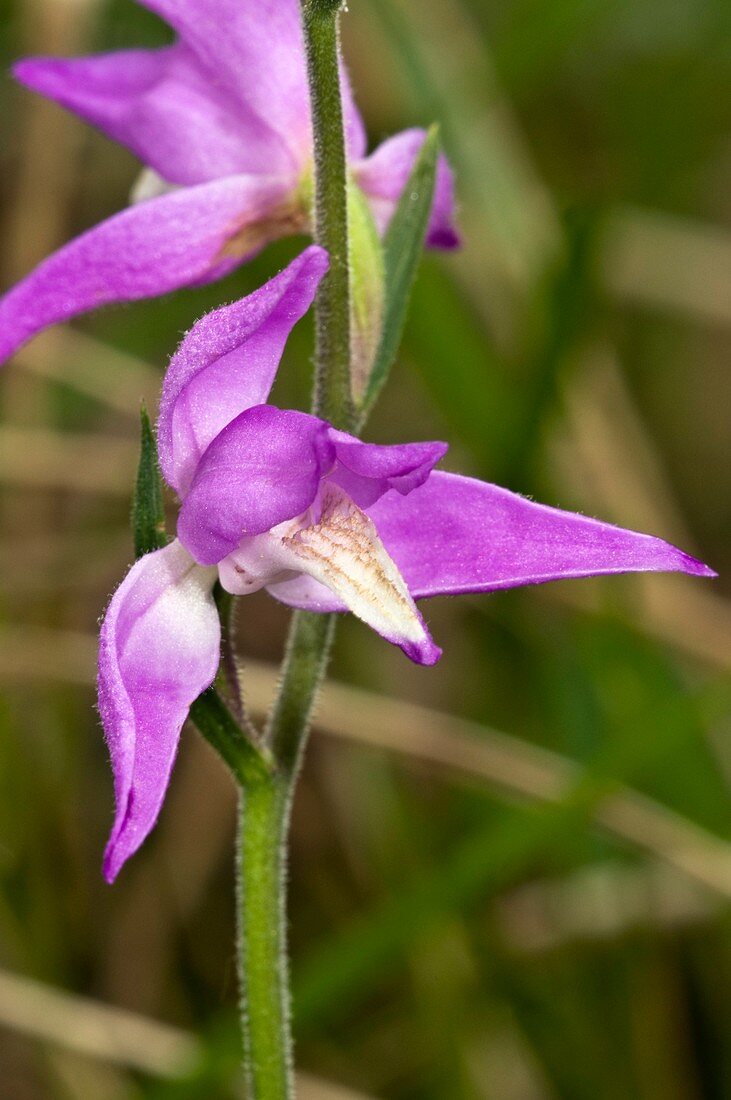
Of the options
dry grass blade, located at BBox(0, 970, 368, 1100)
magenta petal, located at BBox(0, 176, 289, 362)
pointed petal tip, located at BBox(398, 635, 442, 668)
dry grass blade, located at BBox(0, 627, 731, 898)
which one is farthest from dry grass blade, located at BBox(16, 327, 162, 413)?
pointed petal tip, located at BBox(398, 635, 442, 668)

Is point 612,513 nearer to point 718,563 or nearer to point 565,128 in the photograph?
point 718,563

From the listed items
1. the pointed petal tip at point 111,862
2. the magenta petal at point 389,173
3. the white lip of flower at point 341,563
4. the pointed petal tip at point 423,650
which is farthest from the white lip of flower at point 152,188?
the pointed petal tip at point 111,862

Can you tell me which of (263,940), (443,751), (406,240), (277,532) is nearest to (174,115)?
(406,240)

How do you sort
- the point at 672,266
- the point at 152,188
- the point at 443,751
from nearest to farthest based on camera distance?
1. the point at 152,188
2. the point at 443,751
3. the point at 672,266

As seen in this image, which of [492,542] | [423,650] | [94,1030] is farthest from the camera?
[94,1030]

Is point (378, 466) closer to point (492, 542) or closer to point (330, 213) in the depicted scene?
point (492, 542)

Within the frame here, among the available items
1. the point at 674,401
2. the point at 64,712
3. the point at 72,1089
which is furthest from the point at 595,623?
the point at 674,401

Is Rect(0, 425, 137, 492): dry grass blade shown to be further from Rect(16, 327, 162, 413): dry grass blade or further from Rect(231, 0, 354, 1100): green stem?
Rect(231, 0, 354, 1100): green stem
